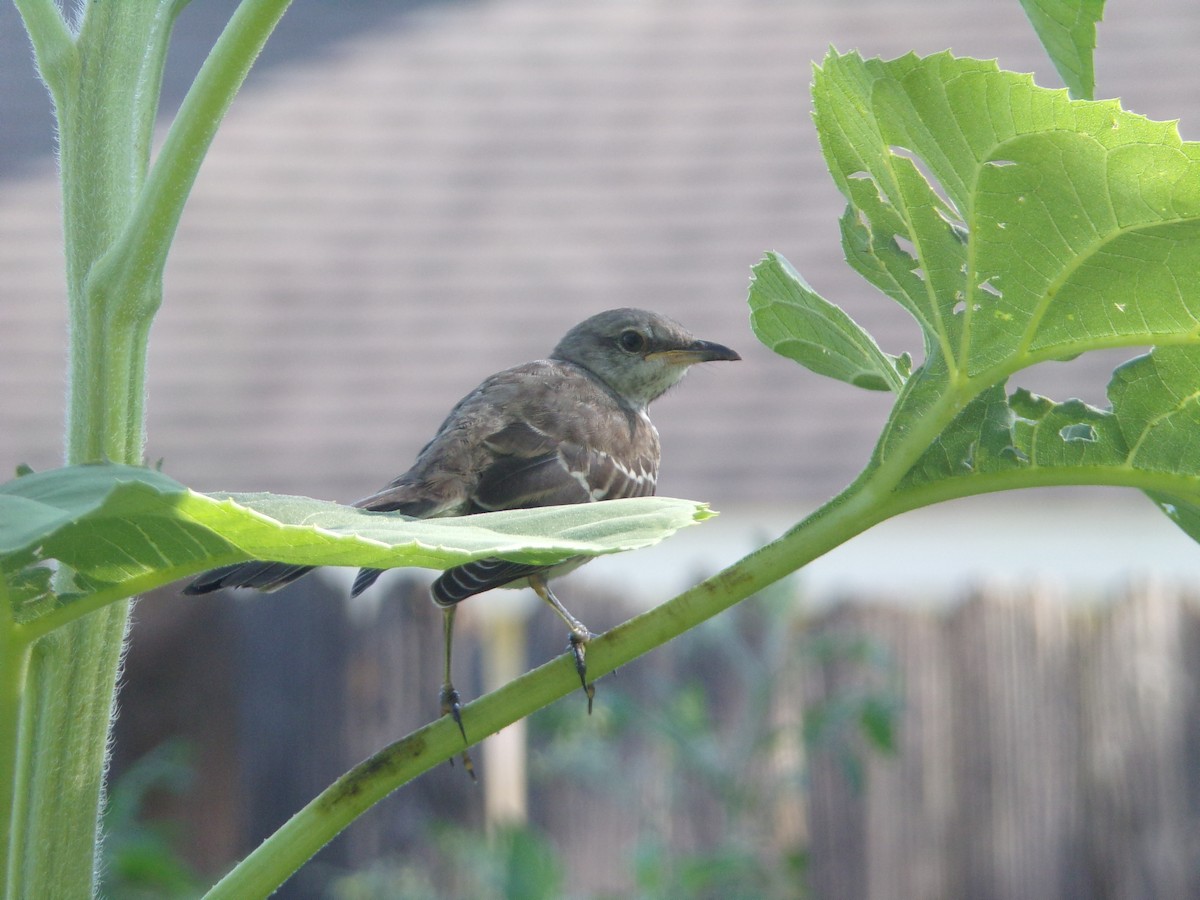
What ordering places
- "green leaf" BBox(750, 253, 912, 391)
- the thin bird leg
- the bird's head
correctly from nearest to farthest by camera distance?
"green leaf" BBox(750, 253, 912, 391), the thin bird leg, the bird's head

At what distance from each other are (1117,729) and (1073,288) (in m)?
6.39

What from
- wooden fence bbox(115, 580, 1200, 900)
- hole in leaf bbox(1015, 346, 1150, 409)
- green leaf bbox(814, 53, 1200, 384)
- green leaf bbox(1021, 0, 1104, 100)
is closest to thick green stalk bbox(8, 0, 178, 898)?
green leaf bbox(814, 53, 1200, 384)

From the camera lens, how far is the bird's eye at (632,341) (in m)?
3.91

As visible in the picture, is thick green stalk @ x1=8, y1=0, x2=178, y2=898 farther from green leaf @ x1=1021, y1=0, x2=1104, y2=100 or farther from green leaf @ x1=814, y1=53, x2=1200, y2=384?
green leaf @ x1=1021, y1=0, x2=1104, y2=100

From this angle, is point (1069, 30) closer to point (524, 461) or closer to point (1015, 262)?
point (1015, 262)

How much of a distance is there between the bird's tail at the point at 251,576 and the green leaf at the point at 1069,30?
0.93m

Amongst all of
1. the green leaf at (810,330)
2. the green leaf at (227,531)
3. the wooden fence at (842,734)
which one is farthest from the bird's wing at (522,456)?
the wooden fence at (842,734)

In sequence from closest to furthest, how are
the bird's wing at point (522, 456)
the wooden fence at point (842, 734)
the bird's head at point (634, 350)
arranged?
the bird's wing at point (522, 456) → the bird's head at point (634, 350) → the wooden fence at point (842, 734)

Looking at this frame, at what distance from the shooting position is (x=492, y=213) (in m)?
9.10

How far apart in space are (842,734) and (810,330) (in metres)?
5.56

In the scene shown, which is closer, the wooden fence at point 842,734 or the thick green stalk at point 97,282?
the thick green stalk at point 97,282

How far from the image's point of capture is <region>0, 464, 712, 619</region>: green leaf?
71 centimetres

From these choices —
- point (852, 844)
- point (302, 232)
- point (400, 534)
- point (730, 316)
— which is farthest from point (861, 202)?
point (302, 232)

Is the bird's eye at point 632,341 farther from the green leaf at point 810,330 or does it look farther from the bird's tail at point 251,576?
the green leaf at point 810,330
